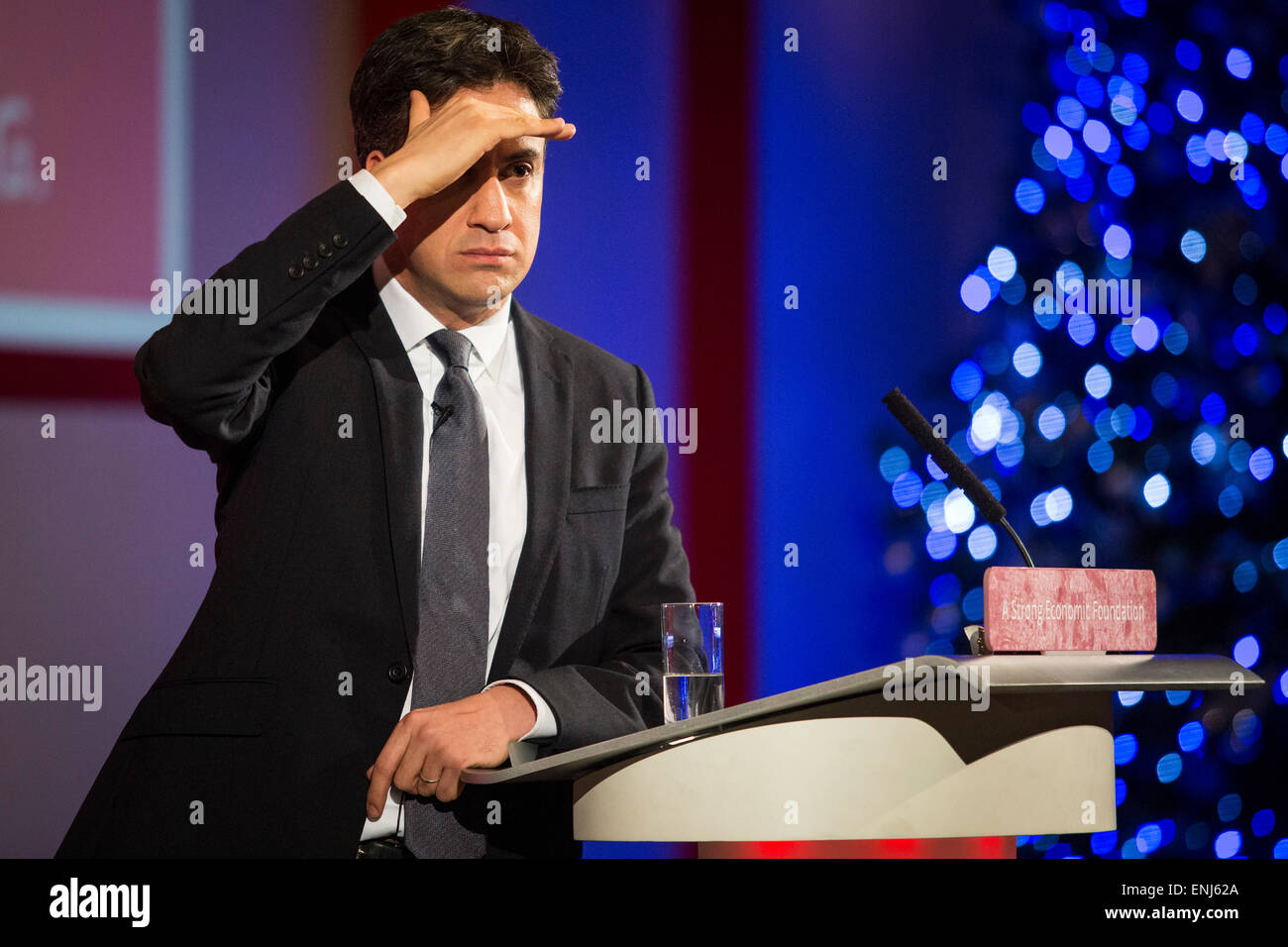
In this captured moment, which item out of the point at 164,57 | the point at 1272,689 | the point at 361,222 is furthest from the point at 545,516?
the point at 1272,689

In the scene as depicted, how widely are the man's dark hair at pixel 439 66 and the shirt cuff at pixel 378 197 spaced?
0.34 metres

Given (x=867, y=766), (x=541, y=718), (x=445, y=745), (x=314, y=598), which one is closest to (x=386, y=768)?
(x=445, y=745)

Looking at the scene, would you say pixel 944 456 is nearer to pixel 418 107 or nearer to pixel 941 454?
pixel 941 454

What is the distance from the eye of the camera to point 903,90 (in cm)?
291

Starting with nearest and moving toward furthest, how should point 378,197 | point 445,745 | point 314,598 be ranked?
point 445,745
point 378,197
point 314,598

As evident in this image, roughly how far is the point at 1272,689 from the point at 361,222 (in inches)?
98.5

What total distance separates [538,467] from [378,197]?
0.46 metres

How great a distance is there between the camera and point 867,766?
3.80ft

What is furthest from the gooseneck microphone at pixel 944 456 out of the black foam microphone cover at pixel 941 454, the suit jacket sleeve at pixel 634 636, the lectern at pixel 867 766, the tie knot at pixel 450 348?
the tie knot at pixel 450 348

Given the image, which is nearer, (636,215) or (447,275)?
(447,275)

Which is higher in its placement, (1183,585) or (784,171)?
(784,171)

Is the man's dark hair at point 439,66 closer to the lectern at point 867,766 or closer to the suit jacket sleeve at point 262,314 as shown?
the suit jacket sleeve at point 262,314

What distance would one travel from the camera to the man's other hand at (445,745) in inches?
53.6
